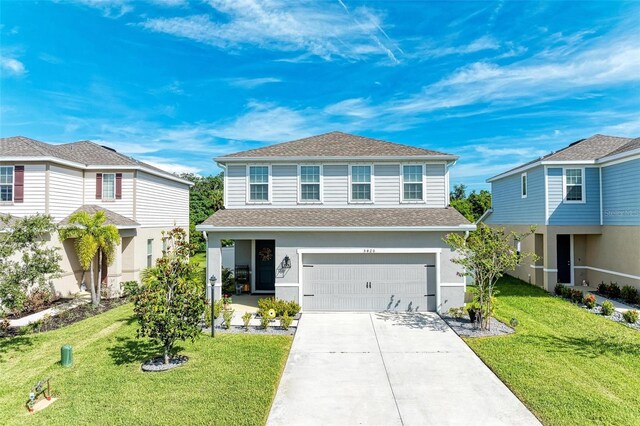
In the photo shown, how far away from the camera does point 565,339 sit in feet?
28.9

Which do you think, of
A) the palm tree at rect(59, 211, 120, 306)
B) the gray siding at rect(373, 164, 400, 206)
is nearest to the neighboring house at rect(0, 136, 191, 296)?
the palm tree at rect(59, 211, 120, 306)

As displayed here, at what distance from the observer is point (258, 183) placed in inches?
524

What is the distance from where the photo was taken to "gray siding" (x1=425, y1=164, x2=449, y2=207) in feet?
42.7

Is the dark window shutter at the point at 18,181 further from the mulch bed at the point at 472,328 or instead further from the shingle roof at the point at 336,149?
the mulch bed at the point at 472,328

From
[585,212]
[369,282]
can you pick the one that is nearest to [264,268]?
[369,282]

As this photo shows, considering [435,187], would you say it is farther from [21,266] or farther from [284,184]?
[21,266]

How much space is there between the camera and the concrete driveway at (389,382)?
5.39 metres

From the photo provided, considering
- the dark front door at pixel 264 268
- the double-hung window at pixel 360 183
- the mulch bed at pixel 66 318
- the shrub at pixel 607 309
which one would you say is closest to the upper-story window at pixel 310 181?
the double-hung window at pixel 360 183

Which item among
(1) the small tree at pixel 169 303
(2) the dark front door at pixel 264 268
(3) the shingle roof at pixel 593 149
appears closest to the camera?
(1) the small tree at pixel 169 303

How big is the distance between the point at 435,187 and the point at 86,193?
16118 mm

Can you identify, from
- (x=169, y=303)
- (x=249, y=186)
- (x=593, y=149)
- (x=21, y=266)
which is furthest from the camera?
(x=593, y=149)

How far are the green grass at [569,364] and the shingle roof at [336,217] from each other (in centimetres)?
397

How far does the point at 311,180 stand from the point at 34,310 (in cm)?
1163

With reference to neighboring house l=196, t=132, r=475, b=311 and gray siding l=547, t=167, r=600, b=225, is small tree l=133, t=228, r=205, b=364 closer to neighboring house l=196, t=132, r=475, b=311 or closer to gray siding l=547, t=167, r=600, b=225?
neighboring house l=196, t=132, r=475, b=311
